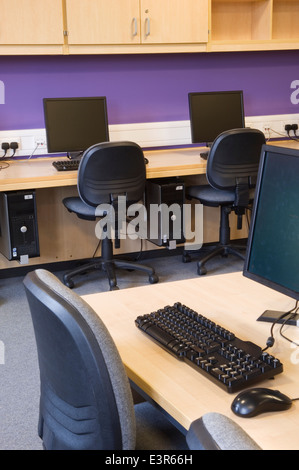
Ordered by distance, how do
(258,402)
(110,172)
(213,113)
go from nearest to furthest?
1. (258,402)
2. (110,172)
3. (213,113)

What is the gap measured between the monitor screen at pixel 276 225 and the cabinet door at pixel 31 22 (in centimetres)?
247

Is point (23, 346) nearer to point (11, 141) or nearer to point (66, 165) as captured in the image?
point (66, 165)

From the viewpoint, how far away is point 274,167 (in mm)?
1524

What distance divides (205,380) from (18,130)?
→ 3.01 metres

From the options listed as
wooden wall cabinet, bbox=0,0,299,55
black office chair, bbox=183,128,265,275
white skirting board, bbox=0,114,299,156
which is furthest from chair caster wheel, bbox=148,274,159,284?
wooden wall cabinet, bbox=0,0,299,55

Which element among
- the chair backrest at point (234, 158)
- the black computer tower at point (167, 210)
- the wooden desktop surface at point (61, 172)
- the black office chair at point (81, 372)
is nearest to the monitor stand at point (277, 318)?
the black office chair at point (81, 372)

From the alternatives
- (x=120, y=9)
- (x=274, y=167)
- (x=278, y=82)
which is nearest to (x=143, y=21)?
(x=120, y=9)

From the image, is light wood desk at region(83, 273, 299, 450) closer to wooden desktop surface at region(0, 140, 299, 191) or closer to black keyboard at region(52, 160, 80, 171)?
wooden desktop surface at region(0, 140, 299, 191)

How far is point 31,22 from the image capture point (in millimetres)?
3611

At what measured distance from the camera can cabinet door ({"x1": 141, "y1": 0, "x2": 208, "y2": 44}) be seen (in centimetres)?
389

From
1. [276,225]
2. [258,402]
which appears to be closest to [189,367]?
[258,402]

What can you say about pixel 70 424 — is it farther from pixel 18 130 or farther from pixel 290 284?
pixel 18 130

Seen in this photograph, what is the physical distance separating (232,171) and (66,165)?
1.02 metres

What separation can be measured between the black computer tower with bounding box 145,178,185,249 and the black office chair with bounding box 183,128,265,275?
17cm
